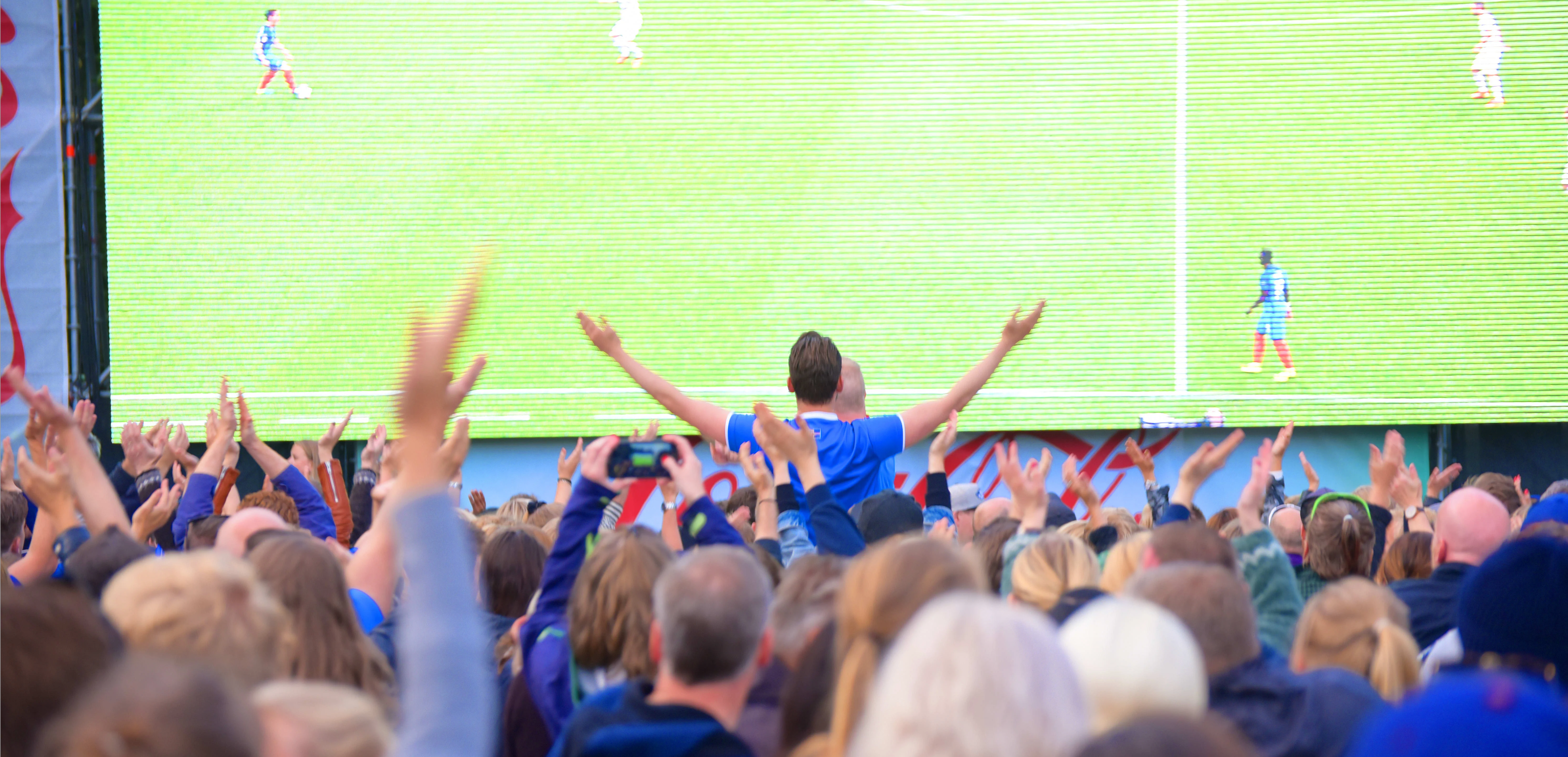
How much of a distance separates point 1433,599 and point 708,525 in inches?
64.3

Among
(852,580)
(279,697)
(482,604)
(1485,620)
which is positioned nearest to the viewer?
(279,697)

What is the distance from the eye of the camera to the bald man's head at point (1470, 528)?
277 cm

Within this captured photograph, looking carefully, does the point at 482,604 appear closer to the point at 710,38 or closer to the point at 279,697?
the point at 279,697

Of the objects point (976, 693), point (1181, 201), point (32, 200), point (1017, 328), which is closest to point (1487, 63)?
point (1181, 201)

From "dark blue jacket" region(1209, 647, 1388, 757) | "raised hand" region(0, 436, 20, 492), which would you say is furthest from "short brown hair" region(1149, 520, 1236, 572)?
"raised hand" region(0, 436, 20, 492)

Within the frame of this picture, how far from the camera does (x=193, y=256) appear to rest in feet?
22.4

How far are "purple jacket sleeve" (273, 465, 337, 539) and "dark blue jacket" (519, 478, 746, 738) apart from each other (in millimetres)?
1469

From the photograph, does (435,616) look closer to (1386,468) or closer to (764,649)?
(764,649)

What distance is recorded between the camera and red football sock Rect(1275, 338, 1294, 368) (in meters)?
7.39

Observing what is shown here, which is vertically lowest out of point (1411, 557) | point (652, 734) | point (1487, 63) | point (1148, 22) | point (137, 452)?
point (652, 734)

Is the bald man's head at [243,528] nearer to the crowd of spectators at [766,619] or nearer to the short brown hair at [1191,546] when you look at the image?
the crowd of spectators at [766,619]

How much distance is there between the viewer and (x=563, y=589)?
2236 millimetres

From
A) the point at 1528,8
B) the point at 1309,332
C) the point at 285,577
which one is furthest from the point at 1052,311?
the point at 285,577

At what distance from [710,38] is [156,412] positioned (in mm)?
3890
